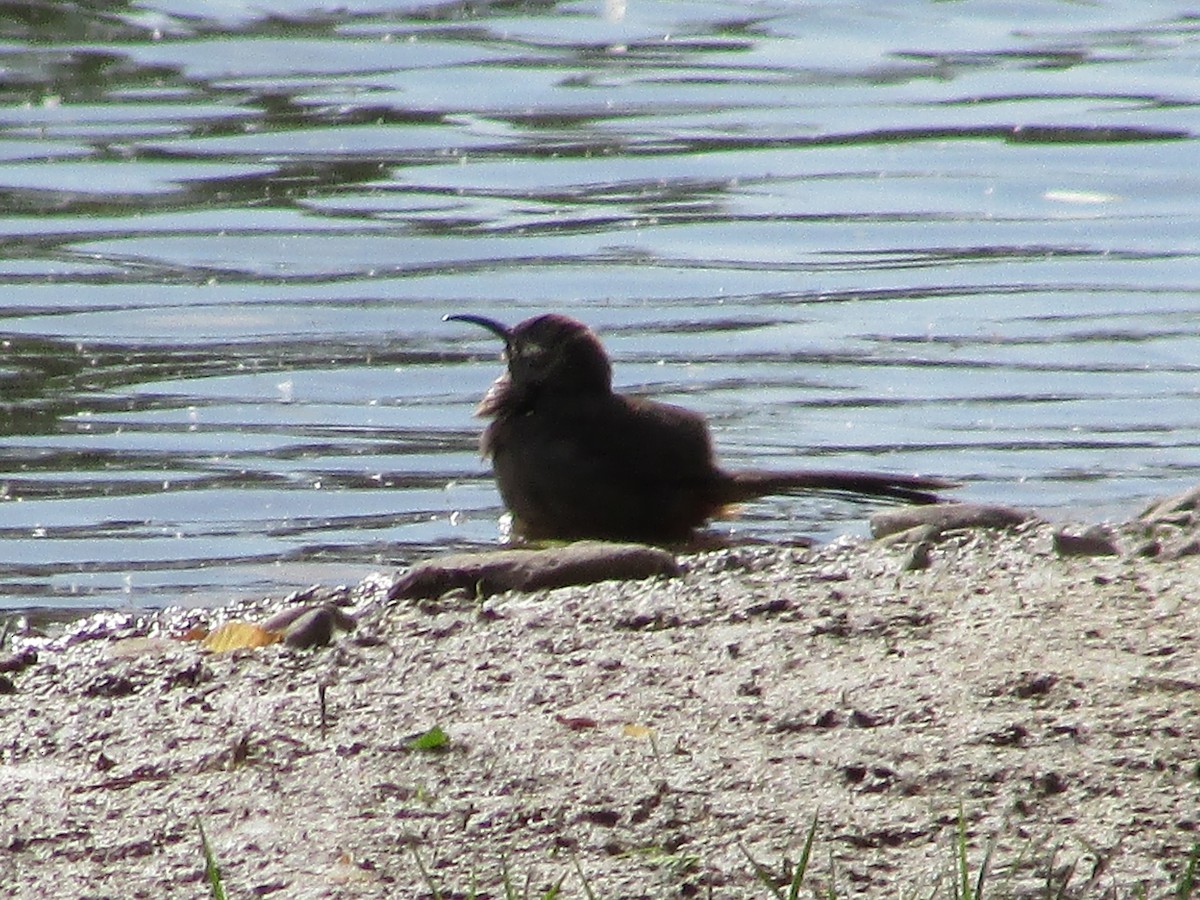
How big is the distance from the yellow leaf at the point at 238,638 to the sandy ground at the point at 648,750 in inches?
4.6

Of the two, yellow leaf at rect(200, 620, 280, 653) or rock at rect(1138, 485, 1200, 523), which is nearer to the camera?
yellow leaf at rect(200, 620, 280, 653)

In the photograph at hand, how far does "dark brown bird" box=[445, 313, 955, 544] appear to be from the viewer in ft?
25.7

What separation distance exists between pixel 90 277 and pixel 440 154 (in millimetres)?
3289

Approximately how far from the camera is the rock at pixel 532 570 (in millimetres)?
5871

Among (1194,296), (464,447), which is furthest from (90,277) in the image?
(1194,296)

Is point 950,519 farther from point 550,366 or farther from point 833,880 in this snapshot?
point 833,880

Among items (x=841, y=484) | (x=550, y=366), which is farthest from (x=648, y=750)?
(x=550, y=366)

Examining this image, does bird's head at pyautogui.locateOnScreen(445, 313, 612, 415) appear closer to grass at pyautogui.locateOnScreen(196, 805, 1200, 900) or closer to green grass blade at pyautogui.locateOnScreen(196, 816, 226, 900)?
grass at pyautogui.locateOnScreen(196, 805, 1200, 900)

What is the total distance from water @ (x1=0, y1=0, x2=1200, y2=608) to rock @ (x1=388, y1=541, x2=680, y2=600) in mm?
1258

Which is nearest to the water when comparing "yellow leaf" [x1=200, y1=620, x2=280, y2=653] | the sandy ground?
"yellow leaf" [x1=200, y1=620, x2=280, y2=653]

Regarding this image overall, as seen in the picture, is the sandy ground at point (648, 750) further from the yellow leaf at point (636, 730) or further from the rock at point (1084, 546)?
the rock at point (1084, 546)

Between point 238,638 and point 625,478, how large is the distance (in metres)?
2.60

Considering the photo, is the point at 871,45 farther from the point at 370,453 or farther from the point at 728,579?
the point at 728,579

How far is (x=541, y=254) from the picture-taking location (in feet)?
39.4
